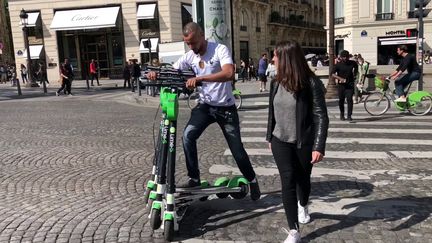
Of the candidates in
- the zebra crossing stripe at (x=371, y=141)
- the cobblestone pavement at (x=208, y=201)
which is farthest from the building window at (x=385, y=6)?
the zebra crossing stripe at (x=371, y=141)

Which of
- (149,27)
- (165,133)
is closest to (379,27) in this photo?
(149,27)

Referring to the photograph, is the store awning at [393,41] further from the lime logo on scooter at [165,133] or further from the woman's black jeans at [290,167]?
the lime logo on scooter at [165,133]

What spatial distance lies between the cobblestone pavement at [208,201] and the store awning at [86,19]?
79.9 feet

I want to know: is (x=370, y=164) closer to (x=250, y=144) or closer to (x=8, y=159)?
(x=250, y=144)

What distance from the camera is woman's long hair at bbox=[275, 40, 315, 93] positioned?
3.62 m

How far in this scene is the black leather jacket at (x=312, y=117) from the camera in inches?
144

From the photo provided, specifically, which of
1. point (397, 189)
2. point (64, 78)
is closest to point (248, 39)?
point (64, 78)

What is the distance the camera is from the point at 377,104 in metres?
11.7

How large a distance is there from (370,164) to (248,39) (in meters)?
41.5

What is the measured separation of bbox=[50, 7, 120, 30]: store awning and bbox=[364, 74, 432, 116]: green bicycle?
943 inches

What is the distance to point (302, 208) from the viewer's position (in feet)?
13.7

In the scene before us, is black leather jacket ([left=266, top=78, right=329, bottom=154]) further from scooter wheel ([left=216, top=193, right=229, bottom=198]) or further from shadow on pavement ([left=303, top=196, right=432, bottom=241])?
scooter wheel ([left=216, top=193, right=229, bottom=198])

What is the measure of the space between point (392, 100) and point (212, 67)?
8.80 m

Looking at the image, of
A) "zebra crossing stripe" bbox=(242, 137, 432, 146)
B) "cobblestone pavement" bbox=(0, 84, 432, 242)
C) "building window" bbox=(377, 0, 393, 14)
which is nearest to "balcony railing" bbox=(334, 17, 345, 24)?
"building window" bbox=(377, 0, 393, 14)
